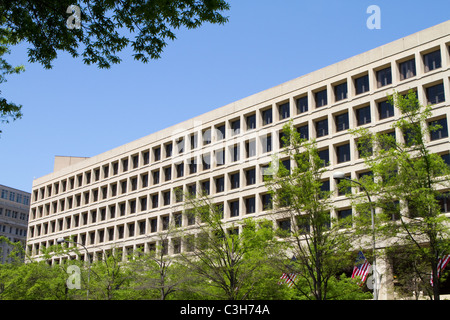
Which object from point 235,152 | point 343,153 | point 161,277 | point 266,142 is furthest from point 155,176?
point 161,277

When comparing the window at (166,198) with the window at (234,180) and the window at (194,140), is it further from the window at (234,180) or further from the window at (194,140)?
the window at (234,180)

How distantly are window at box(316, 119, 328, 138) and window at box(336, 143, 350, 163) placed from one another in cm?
226

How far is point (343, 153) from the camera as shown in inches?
1903

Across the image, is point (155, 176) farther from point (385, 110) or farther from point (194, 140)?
point (385, 110)

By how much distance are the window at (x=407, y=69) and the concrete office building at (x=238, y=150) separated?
0.33 feet

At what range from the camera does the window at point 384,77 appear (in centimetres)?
4621

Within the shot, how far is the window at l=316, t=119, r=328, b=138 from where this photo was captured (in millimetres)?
50219

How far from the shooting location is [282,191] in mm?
29797

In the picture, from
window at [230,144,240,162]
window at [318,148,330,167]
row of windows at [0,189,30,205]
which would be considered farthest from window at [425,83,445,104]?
row of windows at [0,189,30,205]

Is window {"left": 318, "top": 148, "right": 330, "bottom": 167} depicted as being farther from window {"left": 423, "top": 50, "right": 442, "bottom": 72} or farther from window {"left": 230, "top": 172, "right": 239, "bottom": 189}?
window {"left": 423, "top": 50, "right": 442, "bottom": 72}

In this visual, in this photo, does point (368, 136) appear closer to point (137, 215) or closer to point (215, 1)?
point (215, 1)

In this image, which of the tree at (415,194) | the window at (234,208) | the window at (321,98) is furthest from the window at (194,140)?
the tree at (415,194)

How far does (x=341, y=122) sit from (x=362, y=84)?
4.09 meters

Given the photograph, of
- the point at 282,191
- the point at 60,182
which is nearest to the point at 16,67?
the point at 282,191
